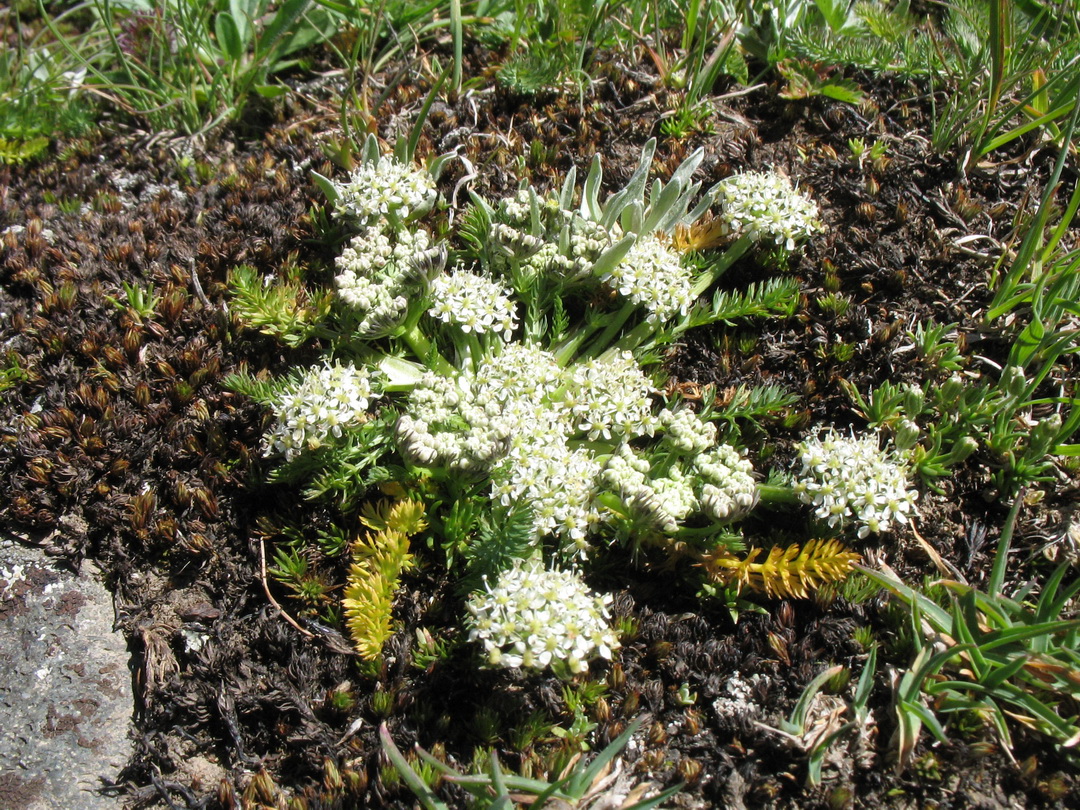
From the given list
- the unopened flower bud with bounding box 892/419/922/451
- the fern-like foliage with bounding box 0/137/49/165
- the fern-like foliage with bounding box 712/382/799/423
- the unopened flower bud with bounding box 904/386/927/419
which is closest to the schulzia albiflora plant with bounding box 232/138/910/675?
the fern-like foliage with bounding box 712/382/799/423

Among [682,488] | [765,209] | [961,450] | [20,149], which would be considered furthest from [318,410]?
[20,149]

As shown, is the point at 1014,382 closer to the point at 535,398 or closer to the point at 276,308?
the point at 535,398

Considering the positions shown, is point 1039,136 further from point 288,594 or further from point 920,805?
point 288,594

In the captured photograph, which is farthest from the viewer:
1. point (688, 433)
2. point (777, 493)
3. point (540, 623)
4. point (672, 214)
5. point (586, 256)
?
point (672, 214)

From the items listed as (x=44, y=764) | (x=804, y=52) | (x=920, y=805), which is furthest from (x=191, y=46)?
(x=920, y=805)

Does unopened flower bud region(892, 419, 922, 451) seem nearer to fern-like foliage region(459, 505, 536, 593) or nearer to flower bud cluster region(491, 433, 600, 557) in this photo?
flower bud cluster region(491, 433, 600, 557)
